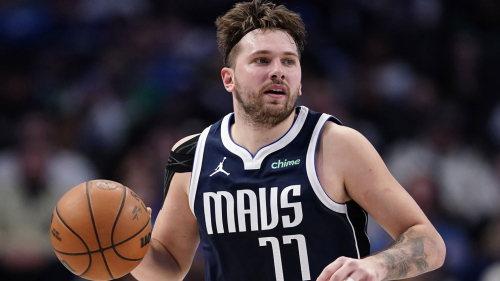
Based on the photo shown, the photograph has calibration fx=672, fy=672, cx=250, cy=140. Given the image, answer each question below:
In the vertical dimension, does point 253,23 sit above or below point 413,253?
above

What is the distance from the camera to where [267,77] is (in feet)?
13.4

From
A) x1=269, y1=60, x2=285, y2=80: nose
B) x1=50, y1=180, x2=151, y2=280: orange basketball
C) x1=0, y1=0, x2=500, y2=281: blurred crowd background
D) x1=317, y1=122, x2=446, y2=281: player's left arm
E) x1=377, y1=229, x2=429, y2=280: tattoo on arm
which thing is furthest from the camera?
x1=0, y1=0, x2=500, y2=281: blurred crowd background

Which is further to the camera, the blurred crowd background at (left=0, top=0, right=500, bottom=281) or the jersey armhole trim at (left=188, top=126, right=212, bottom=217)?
the blurred crowd background at (left=0, top=0, right=500, bottom=281)

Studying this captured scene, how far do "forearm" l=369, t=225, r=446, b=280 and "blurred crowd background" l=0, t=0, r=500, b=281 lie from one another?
12.6 ft

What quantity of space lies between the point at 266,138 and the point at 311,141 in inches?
12.7

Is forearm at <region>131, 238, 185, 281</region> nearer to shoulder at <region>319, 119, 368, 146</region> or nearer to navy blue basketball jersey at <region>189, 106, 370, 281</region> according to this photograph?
navy blue basketball jersey at <region>189, 106, 370, 281</region>

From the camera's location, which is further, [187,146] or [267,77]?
[187,146]

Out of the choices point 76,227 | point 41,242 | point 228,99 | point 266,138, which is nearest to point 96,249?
point 76,227

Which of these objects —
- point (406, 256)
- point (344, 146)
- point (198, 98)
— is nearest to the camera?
→ point (406, 256)

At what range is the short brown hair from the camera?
4.29 metres

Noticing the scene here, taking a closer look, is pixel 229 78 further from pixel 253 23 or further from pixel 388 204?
pixel 388 204

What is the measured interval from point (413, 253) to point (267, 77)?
1350mm

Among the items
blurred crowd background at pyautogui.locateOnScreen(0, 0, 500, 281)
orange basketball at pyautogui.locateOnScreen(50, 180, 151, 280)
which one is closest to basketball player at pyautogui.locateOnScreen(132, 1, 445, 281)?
orange basketball at pyautogui.locateOnScreen(50, 180, 151, 280)

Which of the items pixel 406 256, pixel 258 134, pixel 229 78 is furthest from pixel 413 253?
pixel 229 78
